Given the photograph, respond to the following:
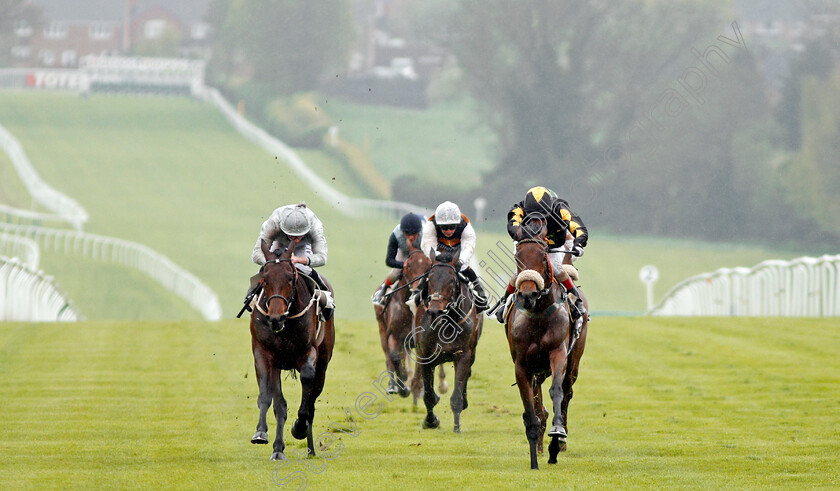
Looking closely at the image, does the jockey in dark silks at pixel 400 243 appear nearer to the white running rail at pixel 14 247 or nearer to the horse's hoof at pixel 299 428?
the horse's hoof at pixel 299 428

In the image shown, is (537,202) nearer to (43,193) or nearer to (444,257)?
(444,257)

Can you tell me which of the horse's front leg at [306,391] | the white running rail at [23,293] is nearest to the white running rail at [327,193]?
the white running rail at [23,293]

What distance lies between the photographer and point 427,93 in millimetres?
91375

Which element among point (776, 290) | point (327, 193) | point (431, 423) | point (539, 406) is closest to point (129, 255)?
point (327, 193)

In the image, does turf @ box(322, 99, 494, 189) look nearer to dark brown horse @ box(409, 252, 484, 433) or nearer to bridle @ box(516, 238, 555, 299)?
dark brown horse @ box(409, 252, 484, 433)

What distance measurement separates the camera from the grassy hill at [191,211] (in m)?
43.2

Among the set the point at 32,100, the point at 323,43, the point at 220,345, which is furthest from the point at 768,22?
the point at 220,345

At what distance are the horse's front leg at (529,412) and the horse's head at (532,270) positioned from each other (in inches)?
23.4

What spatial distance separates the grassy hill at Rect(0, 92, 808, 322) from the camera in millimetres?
43250

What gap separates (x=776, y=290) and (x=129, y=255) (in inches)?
954

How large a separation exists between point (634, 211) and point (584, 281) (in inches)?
575

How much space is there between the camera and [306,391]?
10812mm

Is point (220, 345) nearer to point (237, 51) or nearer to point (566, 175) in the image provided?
point (566, 175)

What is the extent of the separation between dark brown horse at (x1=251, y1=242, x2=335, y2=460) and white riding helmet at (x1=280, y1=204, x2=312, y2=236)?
0.28m
